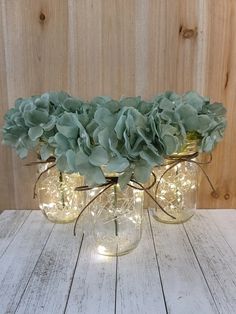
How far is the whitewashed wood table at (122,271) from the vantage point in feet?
1.97

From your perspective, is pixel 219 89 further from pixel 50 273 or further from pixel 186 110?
pixel 50 273

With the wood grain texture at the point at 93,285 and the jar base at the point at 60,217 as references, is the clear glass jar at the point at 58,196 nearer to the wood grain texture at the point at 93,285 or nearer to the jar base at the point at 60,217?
the jar base at the point at 60,217

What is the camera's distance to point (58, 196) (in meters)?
0.94

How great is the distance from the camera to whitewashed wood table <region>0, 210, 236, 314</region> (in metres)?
0.60

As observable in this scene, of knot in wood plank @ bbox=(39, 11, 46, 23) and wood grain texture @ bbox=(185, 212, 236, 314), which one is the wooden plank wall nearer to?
knot in wood plank @ bbox=(39, 11, 46, 23)

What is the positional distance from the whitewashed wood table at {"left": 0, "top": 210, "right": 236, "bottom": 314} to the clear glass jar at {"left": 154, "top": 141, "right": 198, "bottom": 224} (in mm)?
30

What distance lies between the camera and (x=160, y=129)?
63 cm

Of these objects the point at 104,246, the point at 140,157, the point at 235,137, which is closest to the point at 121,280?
the point at 104,246

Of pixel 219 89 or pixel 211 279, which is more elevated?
pixel 219 89

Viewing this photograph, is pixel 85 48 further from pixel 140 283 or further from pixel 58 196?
pixel 140 283

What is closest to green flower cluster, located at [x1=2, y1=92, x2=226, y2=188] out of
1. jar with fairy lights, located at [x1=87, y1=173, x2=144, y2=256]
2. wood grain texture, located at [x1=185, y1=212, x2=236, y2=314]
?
jar with fairy lights, located at [x1=87, y1=173, x2=144, y2=256]

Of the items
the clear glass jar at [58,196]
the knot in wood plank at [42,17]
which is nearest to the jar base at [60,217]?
the clear glass jar at [58,196]

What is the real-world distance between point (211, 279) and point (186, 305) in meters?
0.10

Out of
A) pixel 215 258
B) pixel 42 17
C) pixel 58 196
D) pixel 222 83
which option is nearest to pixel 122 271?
pixel 215 258
